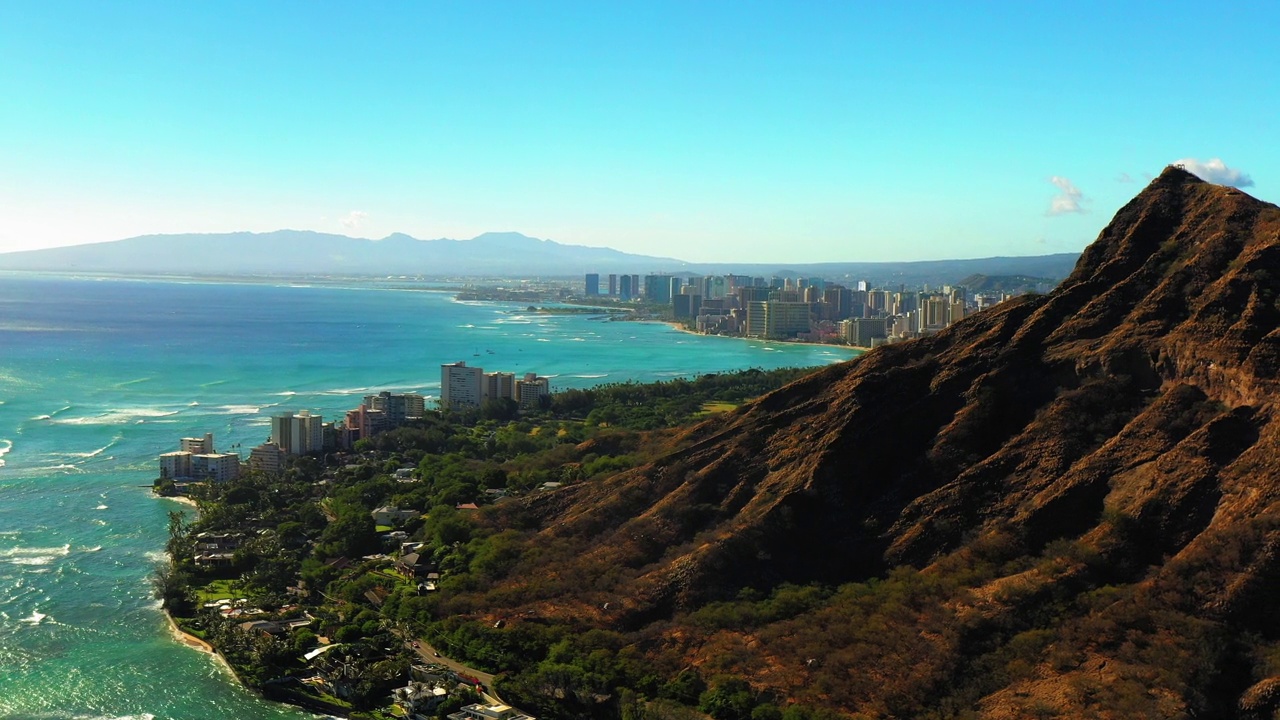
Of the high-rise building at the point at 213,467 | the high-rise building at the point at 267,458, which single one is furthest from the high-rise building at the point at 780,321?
the high-rise building at the point at 213,467

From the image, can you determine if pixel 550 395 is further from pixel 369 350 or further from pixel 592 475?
pixel 369 350

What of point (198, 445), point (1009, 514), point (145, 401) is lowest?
point (145, 401)

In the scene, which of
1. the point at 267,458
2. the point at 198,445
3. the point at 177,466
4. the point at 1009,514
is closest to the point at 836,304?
the point at 267,458

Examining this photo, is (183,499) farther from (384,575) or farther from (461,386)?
(461,386)

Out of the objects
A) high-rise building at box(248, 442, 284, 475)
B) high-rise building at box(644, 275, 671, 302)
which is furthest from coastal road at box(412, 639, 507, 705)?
high-rise building at box(644, 275, 671, 302)

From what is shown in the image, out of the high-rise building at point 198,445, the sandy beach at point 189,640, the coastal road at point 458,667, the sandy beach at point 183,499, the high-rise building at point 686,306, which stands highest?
the high-rise building at point 686,306

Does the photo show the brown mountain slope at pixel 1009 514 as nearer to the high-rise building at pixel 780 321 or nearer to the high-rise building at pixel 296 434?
the high-rise building at pixel 296 434
